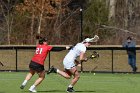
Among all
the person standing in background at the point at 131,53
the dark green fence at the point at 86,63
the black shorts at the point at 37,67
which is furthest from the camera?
the dark green fence at the point at 86,63

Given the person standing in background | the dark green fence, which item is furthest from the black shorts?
the dark green fence

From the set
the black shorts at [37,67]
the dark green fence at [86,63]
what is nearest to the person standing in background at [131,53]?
the dark green fence at [86,63]

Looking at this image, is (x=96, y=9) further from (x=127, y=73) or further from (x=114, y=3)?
(x=127, y=73)

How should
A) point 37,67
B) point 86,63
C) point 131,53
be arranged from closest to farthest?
1. point 37,67
2. point 131,53
3. point 86,63

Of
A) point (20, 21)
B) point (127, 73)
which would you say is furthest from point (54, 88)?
point (20, 21)

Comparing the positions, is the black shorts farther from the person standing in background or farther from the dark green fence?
the dark green fence

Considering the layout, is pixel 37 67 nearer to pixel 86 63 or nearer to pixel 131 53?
pixel 131 53

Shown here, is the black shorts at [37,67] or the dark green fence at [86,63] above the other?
the black shorts at [37,67]

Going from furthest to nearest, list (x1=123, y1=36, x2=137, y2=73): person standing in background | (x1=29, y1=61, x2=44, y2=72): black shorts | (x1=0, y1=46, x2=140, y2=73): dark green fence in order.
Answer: (x1=0, y1=46, x2=140, y2=73): dark green fence
(x1=123, y1=36, x2=137, y2=73): person standing in background
(x1=29, y1=61, x2=44, y2=72): black shorts

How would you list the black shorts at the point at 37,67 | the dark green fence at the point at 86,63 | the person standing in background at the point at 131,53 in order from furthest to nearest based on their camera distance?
the dark green fence at the point at 86,63 < the person standing in background at the point at 131,53 < the black shorts at the point at 37,67

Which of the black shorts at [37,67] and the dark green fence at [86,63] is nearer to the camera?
the black shorts at [37,67]

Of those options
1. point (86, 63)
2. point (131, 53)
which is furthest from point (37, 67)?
point (86, 63)

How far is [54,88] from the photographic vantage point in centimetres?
2050

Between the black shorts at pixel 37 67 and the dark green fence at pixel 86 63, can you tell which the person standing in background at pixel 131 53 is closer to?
the dark green fence at pixel 86 63
